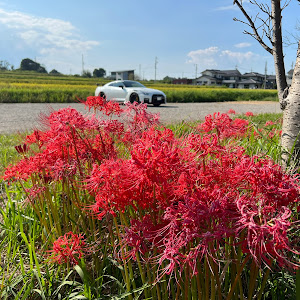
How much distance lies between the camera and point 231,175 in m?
1.25

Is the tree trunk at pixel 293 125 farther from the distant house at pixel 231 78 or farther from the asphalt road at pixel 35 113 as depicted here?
the distant house at pixel 231 78

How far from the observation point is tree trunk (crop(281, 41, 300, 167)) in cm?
255

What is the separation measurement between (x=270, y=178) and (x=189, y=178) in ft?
1.03

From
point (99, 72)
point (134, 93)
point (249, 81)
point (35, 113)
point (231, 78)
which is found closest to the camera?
point (35, 113)

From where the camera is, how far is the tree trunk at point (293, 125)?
2.55 meters

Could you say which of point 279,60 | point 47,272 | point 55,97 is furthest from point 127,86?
point 47,272

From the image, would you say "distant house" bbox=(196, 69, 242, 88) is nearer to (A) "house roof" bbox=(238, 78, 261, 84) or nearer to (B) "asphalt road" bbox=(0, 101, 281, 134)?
(A) "house roof" bbox=(238, 78, 261, 84)

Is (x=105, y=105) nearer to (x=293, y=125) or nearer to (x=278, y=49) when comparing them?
(x=293, y=125)

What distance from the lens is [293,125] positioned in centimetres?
260

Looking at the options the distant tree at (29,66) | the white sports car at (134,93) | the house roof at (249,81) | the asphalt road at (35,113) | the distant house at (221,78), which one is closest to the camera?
the asphalt road at (35,113)

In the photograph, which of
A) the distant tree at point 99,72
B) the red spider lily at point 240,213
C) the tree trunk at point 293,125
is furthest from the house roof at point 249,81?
the red spider lily at point 240,213

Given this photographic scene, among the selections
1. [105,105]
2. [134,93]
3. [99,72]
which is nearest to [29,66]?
[99,72]

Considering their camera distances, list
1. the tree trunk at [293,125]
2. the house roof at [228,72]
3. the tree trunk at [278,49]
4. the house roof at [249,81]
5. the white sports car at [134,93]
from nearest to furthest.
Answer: the tree trunk at [293,125]
the tree trunk at [278,49]
the white sports car at [134,93]
the house roof at [249,81]
the house roof at [228,72]

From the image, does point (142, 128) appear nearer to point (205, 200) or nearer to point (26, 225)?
point (205, 200)
